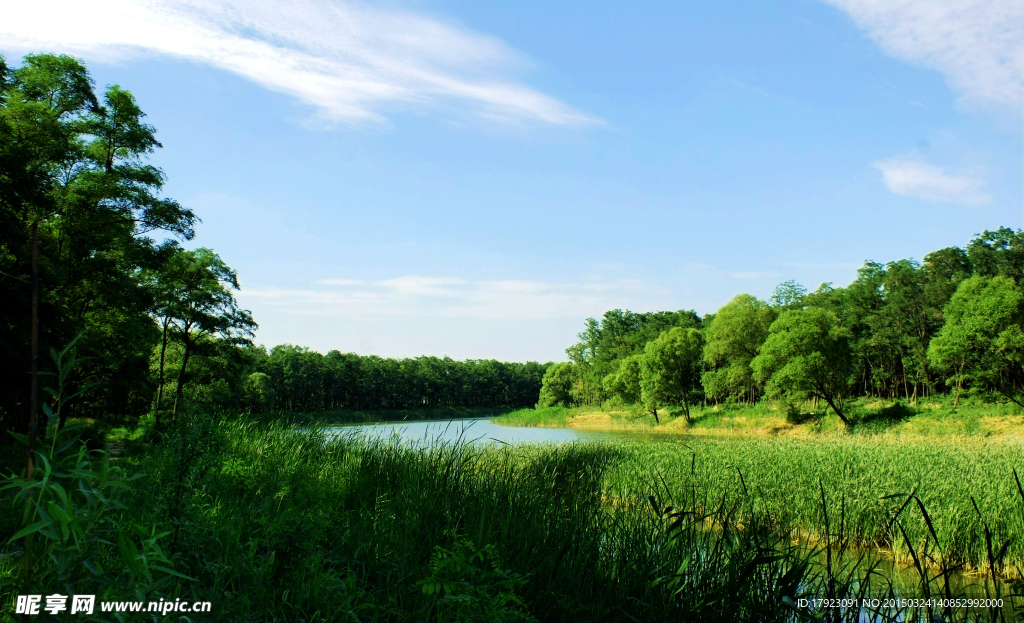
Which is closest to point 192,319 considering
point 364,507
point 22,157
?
point 22,157

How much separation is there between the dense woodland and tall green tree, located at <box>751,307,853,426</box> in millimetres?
28381

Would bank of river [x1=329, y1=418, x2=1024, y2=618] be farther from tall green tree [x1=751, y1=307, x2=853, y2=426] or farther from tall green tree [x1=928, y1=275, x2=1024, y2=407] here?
tall green tree [x1=928, y1=275, x2=1024, y2=407]

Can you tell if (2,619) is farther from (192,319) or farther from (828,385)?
(828,385)

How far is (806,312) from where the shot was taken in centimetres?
3569

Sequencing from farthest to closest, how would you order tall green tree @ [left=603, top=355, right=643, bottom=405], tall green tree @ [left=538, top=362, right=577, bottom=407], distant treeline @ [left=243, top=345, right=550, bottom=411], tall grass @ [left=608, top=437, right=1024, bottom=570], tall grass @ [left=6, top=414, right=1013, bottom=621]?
tall green tree @ [left=538, top=362, right=577, bottom=407]
distant treeline @ [left=243, top=345, right=550, bottom=411]
tall green tree @ [left=603, top=355, right=643, bottom=405]
tall grass @ [left=608, top=437, right=1024, bottom=570]
tall grass @ [left=6, top=414, right=1013, bottom=621]

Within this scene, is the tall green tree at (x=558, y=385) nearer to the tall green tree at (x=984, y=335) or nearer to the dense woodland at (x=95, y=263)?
the tall green tree at (x=984, y=335)

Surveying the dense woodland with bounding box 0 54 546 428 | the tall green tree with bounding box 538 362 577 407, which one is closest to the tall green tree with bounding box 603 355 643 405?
the tall green tree with bounding box 538 362 577 407

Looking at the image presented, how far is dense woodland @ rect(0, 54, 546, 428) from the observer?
11758 mm

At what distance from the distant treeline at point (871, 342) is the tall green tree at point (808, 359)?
0.07 m

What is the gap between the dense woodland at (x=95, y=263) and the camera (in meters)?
11.8

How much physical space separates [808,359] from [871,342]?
1385 centimetres

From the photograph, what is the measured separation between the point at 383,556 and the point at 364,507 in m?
1.43

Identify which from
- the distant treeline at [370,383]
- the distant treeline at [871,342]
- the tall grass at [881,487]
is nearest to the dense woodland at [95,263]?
the tall grass at [881,487]

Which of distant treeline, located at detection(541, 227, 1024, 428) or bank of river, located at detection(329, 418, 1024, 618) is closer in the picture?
bank of river, located at detection(329, 418, 1024, 618)
